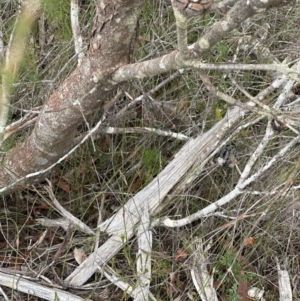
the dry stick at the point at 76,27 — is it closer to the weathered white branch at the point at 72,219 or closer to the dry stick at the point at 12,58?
the dry stick at the point at 12,58

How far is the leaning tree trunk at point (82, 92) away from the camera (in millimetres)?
1080

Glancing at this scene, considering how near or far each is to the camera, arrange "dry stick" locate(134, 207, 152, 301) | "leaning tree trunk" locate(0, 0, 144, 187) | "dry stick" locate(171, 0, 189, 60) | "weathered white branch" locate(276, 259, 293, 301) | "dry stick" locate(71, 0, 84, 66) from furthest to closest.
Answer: "weathered white branch" locate(276, 259, 293, 301) < "dry stick" locate(134, 207, 152, 301) < "dry stick" locate(71, 0, 84, 66) < "leaning tree trunk" locate(0, 0, 144, 187) < "dry stick" locate(171, 0, 189, 60)

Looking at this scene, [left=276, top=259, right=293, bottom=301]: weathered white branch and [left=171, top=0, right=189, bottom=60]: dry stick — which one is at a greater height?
[left=171, top=0, right=189, bottom=60]: dry stick

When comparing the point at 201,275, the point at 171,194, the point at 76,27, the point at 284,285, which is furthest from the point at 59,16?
the point at 284,285

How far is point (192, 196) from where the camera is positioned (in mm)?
1447

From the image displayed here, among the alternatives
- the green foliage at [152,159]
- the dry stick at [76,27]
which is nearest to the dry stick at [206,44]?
the dry stick at [76,27]

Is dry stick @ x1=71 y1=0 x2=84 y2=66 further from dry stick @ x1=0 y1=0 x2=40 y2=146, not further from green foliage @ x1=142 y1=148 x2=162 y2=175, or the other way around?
green foliage @ x1=142 y1=148 x2=162 y2=175

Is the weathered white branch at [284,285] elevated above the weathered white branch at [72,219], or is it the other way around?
the weathered white branch at [72,219]

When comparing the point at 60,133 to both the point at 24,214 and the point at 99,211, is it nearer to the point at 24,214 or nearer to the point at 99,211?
the point at 99,211

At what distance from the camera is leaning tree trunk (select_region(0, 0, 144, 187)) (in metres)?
1.08

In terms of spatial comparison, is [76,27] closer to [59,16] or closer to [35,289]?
[59,16]

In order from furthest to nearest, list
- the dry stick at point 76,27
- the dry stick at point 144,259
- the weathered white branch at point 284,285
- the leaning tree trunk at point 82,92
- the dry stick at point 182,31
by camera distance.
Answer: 1. the weathered white branch at point 284,285
2. the dry stick at point 144,259
3. the dry stick at point 76,27
4. the leaning tree trunk at point 82,92
5. the dry stick at point 182,31

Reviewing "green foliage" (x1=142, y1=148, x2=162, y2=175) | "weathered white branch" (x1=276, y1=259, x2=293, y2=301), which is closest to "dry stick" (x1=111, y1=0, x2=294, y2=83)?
"green foliage" (x1=142, y1=148, x2=162, y2=175)

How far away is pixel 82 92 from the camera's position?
1.19 m
